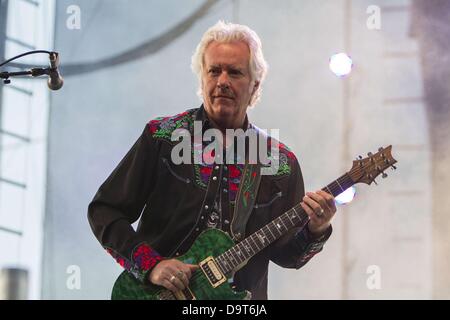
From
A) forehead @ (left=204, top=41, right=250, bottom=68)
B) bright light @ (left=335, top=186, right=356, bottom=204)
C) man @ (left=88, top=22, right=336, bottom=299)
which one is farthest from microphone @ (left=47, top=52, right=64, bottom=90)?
bright light @ (left=335, top=186, right=356, bottom=204)

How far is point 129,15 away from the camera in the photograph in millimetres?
4500

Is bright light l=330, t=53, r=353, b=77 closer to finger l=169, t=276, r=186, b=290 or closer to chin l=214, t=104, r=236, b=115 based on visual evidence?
chin l=214, t=104, r=236, b=115

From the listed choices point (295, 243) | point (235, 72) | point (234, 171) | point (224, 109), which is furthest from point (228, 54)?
point (295, 243)

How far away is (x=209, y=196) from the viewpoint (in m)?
3.30

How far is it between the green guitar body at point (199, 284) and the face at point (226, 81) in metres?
0.51

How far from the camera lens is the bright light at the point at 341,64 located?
14.4 ft

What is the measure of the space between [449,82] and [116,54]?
1731mm

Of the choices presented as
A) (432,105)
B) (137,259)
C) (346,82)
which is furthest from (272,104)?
(137,259)

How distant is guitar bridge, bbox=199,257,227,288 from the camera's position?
3137mm

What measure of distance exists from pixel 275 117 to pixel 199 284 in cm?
148

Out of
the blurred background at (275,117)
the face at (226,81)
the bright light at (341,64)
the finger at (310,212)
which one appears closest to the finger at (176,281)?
the finger at (310,212)

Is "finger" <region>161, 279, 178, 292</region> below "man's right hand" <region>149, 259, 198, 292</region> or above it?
below

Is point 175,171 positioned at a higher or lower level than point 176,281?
higher

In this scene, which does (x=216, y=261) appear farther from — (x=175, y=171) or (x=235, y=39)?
(x=235, y=39)
